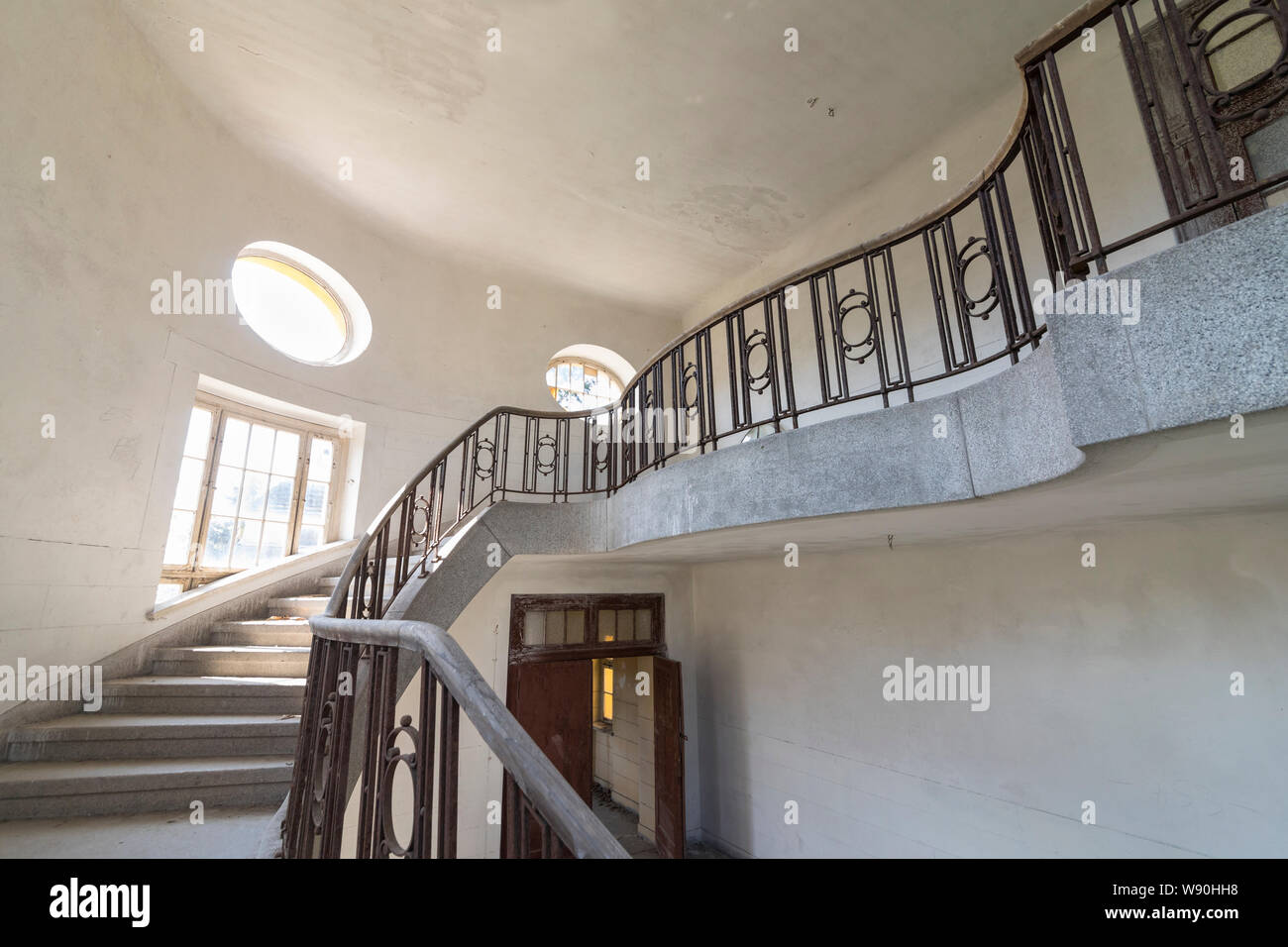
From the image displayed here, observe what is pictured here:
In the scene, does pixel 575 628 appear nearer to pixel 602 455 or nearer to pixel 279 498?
pixel 602 455

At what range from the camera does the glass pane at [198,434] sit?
4996 millimetres

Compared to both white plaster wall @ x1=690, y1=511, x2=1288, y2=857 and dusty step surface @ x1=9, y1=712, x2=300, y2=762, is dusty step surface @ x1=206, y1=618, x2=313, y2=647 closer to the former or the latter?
dusty step surface @ x1=9, y1=712, x2=300, y2=762

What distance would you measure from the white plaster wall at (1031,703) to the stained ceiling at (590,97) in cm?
382

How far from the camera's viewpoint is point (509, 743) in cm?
116

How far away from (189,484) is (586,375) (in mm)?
4600

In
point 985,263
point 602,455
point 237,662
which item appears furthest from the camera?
point 602,455

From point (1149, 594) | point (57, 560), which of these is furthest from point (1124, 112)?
point (57, 560)

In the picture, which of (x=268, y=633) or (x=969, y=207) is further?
(x=969, y=207)

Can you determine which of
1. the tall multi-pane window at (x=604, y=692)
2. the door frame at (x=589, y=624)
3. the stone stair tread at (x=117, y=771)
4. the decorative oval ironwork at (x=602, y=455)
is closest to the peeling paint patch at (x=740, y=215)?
the decorative oval ironwork at (x=602, y=455)

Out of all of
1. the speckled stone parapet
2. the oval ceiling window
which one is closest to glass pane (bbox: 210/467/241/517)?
the oval ceiling window

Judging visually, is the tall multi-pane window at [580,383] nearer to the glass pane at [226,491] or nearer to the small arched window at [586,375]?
the small arched window at [586,375]

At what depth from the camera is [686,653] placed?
660cm

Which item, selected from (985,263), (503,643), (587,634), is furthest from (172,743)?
(985,263)
